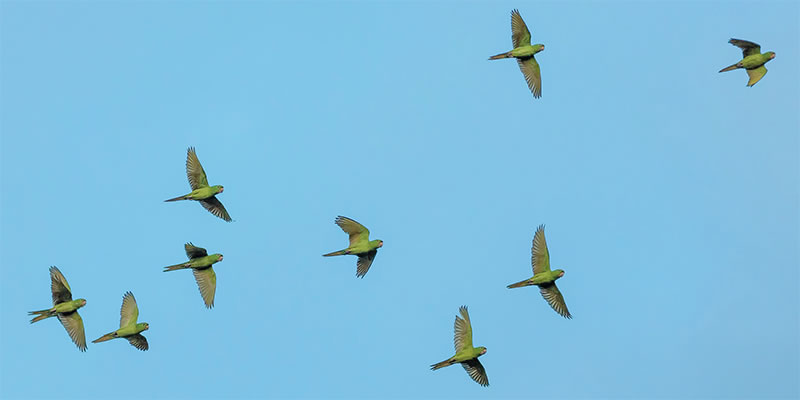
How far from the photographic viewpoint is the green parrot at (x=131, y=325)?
47125mm

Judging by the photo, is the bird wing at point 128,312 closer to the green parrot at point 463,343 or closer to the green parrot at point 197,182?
the green parrot at point 197,182

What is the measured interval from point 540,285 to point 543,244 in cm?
194

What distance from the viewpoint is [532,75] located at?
49.1 metres

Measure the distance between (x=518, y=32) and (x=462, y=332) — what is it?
14045mm

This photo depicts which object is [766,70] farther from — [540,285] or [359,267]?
[359,267]

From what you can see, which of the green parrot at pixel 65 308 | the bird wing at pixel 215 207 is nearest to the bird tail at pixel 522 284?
the bird wing at pixel 215 207

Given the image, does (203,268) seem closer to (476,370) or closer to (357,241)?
(357,241)

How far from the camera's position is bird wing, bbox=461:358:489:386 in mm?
45375

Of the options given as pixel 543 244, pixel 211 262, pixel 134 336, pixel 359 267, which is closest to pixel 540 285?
pixel 543 244

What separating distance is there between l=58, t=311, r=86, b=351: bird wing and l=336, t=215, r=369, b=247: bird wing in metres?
12.3

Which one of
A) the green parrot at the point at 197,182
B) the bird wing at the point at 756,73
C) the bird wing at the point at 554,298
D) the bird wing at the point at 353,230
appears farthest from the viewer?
the bird wing at the point at 756,73

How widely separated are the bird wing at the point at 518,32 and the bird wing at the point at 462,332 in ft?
41.8

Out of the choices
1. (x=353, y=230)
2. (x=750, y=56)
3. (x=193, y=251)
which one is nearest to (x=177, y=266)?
(x=193, y=251)

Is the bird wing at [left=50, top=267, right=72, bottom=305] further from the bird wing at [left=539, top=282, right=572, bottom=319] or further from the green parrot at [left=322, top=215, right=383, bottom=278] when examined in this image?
the bird wing at [left=539, top=282, right=572, bottom=319]
